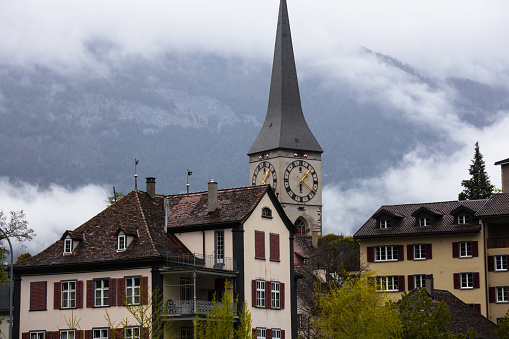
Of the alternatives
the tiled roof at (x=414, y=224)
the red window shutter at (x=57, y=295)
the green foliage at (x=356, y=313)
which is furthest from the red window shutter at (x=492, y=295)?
the red window shutter at (x=57, y=295)

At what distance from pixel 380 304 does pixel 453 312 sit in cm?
966

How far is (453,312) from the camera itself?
73.8 metres

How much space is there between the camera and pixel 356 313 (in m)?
65.4

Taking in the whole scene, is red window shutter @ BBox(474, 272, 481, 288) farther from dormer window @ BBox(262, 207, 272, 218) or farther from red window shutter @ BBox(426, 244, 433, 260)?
dormer window @ BBox(262, 207, 272, 218)

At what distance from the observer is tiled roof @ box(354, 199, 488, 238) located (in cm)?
8669

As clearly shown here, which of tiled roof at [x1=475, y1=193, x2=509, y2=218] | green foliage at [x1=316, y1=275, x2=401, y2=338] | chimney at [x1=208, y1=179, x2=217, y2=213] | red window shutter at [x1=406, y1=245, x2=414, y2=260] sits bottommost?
green foliage at [x1=316, y1=275, x2=401, y2=338]

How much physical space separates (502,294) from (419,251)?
24.8 ft

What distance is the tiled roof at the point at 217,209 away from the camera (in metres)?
67.9

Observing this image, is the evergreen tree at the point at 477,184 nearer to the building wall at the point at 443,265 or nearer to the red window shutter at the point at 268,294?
the building wall at the point at 443,265

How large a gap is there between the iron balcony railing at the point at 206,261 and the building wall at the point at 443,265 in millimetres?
21415

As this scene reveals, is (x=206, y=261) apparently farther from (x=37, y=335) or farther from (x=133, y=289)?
(x=37, y=335)

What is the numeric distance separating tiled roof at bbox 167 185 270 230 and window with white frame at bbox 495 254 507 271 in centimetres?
2391

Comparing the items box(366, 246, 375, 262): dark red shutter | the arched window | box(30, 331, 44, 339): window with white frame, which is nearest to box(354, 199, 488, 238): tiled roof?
box(366, 246, 375, 262): dark red shutter

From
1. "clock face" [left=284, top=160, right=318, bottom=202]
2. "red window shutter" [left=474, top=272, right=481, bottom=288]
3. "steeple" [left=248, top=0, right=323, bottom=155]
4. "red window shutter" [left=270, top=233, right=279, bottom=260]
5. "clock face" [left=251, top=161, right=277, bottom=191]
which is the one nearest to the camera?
"red window shutter" [left=270, top=233, right=279, bottom=260]
